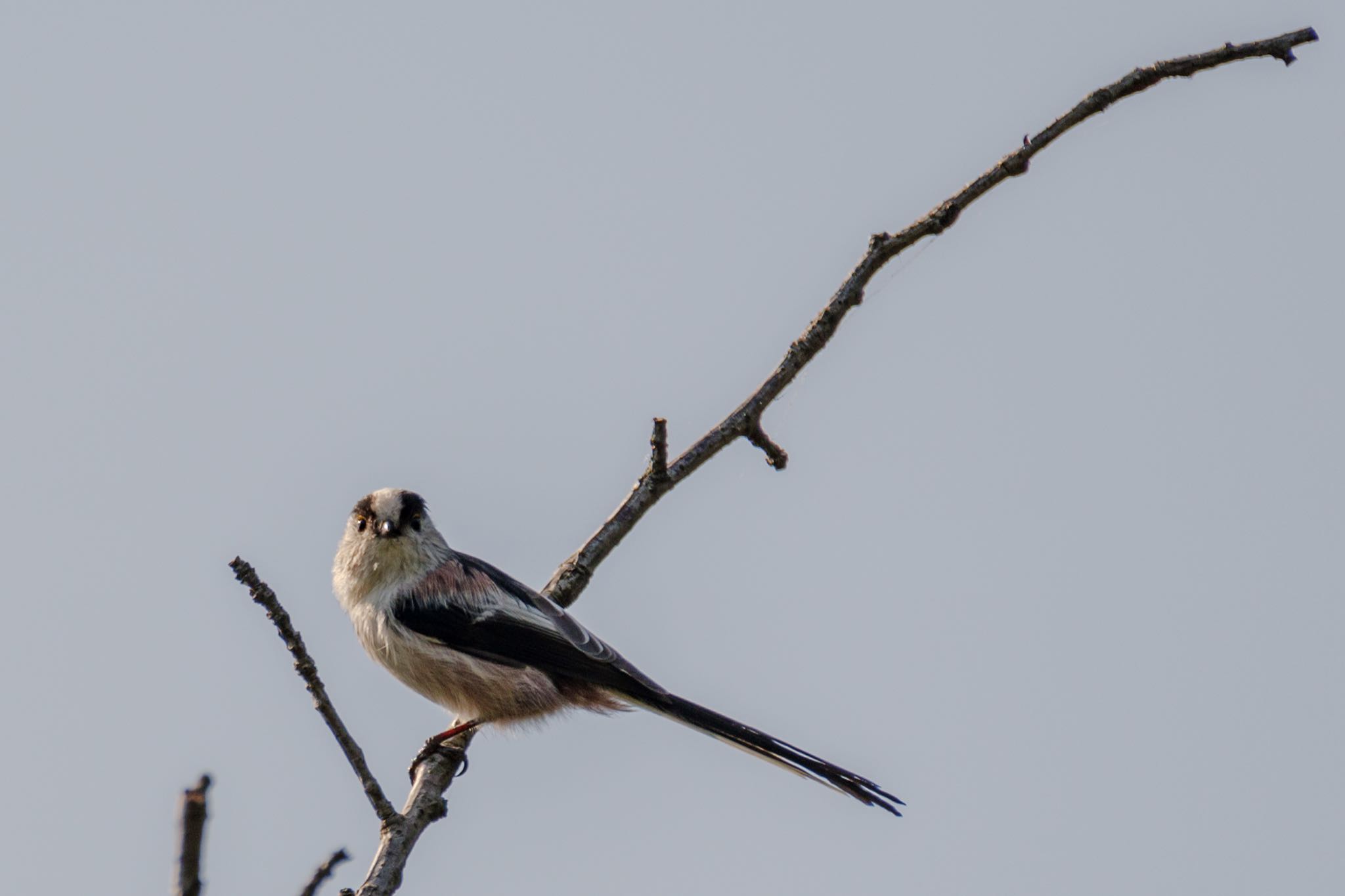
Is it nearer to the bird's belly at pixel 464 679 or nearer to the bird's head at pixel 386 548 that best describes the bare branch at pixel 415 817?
the bird's belly at pixel 464 679

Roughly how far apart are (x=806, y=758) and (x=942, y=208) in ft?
5.86

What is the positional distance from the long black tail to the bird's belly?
39 cm

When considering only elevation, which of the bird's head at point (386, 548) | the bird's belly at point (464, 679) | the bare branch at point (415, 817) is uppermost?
the bird's head at point (386, 548)

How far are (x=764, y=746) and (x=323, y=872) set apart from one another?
2308 millimetres

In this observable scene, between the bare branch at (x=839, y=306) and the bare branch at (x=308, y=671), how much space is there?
62.8 inches

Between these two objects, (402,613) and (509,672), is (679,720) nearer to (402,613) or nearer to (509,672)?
(509,672)

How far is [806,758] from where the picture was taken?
4410 millimetres

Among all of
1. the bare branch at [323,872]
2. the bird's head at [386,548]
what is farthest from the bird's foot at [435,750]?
the bare branch at [323,872]

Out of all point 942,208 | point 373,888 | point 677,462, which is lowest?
point 373,888

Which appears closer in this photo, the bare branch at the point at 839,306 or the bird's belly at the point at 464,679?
the bare branch at the point at 839,306

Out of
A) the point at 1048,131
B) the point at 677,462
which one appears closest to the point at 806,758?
the point at 677,462

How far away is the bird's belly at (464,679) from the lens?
16.9ft

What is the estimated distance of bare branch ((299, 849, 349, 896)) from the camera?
2293mm

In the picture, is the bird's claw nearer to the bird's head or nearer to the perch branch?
the perch branch
